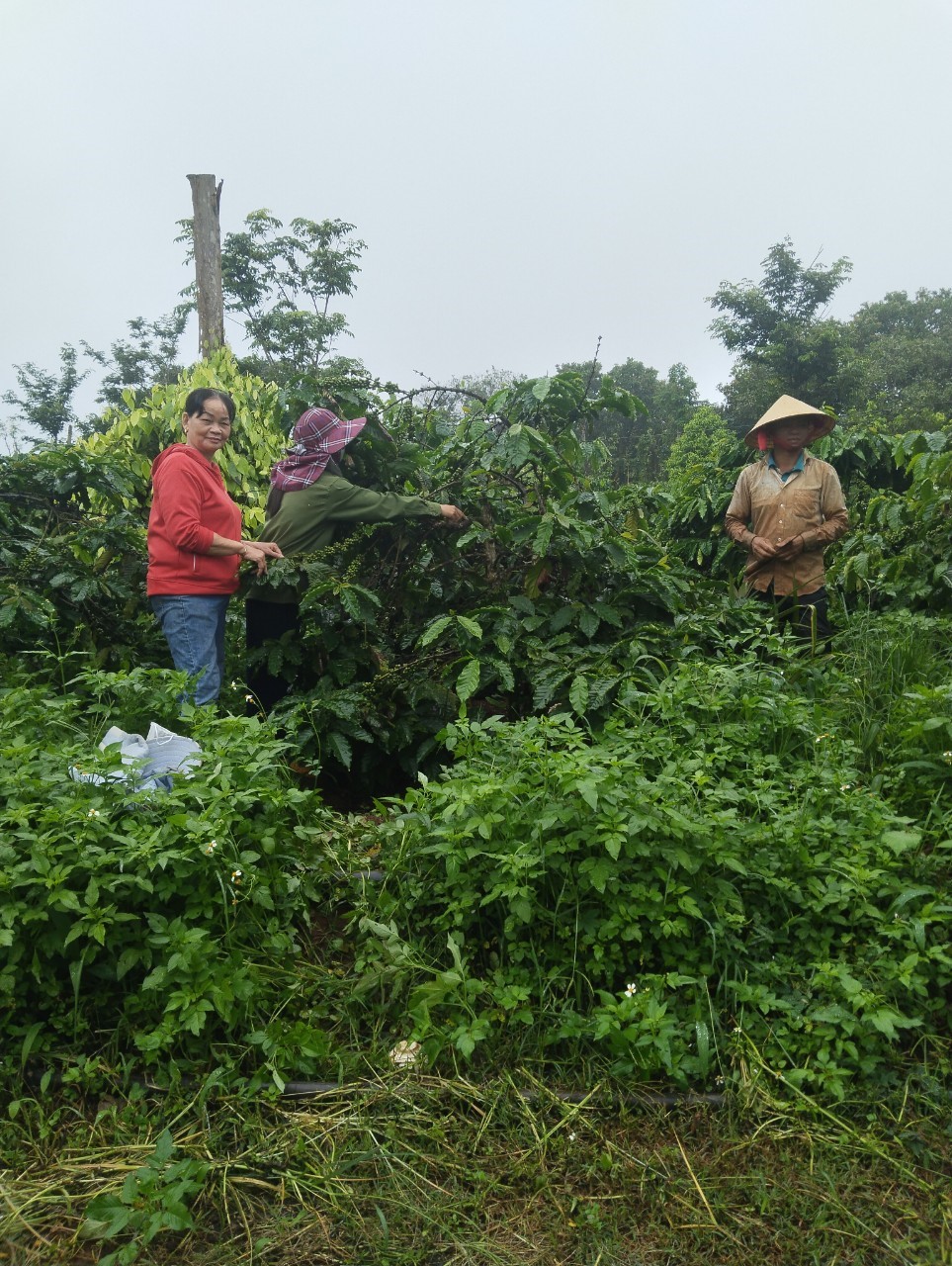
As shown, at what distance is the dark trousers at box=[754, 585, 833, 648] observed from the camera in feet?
15.8

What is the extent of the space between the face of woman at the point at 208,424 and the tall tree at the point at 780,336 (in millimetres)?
30088

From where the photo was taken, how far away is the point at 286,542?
4270 mm

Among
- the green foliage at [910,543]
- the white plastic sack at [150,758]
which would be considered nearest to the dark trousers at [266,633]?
the white plastic sack at [150,758]

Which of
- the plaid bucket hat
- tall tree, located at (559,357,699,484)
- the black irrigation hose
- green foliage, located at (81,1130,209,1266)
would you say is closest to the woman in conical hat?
the plaid bucket hat

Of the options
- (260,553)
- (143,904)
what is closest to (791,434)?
(260,553)

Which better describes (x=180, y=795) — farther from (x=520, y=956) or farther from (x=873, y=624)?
(x=873, y=624)

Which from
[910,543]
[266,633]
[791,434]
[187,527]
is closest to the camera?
[187,527]

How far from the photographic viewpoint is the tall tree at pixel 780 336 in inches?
1275

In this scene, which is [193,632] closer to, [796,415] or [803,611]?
[803,611]

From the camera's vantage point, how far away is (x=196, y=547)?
158 inches

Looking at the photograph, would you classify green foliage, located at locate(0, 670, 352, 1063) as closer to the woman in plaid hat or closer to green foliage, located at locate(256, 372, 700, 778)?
green foliage, located at locate(256, 372, 700, 778)

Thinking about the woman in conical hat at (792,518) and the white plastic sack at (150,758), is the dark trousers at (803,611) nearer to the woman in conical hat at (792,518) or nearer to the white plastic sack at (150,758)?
the woman in conical hat at (792,518)

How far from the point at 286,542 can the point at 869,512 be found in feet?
10.8

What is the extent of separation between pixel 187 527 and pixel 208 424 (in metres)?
0.46
